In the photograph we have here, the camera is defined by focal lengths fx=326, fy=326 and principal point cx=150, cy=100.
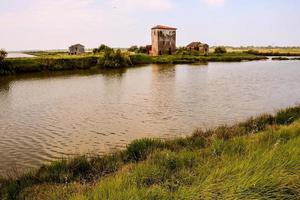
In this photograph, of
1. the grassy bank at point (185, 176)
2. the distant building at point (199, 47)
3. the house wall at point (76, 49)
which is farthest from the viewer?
the house wall at point (76, 49)

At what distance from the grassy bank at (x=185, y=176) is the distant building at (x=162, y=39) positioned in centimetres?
8021

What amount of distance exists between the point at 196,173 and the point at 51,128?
1234 centimetres

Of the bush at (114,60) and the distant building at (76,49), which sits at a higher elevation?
the distant building at (76,49)

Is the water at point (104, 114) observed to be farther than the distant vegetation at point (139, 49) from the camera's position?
No

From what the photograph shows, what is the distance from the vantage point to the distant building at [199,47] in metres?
98.4

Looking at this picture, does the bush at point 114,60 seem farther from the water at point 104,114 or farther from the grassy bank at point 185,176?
the grassy bank at point 185,176

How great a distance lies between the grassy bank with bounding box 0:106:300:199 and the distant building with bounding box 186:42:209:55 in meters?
91.5

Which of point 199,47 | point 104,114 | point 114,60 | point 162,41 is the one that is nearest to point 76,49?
point 162,41

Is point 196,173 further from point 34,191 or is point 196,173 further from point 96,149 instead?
point 96,149

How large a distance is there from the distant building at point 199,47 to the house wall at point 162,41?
39.2ft

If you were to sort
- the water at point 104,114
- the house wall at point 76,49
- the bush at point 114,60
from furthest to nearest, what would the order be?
1. the house wall at point 76,49
2. the bush at point 114,60
3. the water at point 104,114

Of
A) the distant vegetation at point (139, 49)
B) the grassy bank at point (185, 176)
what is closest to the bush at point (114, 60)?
the distant vegetation at point (139, 49)

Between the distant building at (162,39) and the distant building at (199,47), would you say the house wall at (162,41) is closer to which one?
the distant building at (162,39)

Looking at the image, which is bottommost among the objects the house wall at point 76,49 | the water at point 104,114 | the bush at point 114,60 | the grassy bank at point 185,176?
the water at point 104,114
